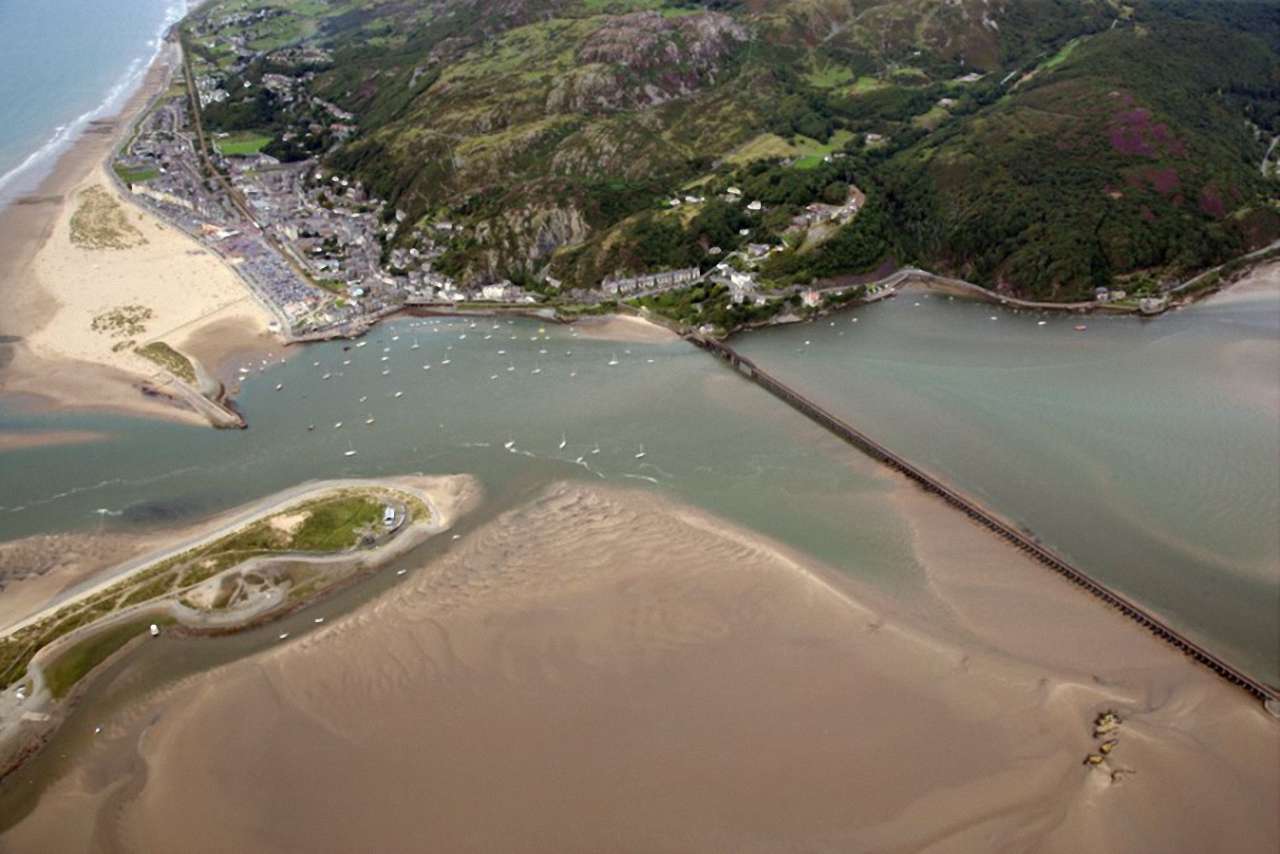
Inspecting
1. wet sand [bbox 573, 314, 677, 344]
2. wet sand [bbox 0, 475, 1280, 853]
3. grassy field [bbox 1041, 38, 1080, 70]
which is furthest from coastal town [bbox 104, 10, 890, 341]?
grassy field [bbox 1041, 38, 1080, 70]

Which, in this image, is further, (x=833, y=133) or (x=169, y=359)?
(x=833, y=133)

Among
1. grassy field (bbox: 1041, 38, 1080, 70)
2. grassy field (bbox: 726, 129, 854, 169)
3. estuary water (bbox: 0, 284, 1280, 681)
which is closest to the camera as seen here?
estuary water (bbox: 0, 284, 1280, 681)

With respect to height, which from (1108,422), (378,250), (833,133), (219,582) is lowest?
(1108,422)

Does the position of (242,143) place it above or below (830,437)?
above

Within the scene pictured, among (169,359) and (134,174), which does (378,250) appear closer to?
(169,359)

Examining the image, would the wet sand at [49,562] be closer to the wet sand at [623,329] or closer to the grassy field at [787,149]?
the wet sand at [623,329]

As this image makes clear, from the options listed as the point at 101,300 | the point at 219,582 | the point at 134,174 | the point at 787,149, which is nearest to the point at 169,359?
the point at 101,300

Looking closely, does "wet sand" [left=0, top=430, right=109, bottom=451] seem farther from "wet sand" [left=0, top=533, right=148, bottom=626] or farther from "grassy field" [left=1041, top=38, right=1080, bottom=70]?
"grassy field" [left=1041, top=38, right=1080, bottom=70]
